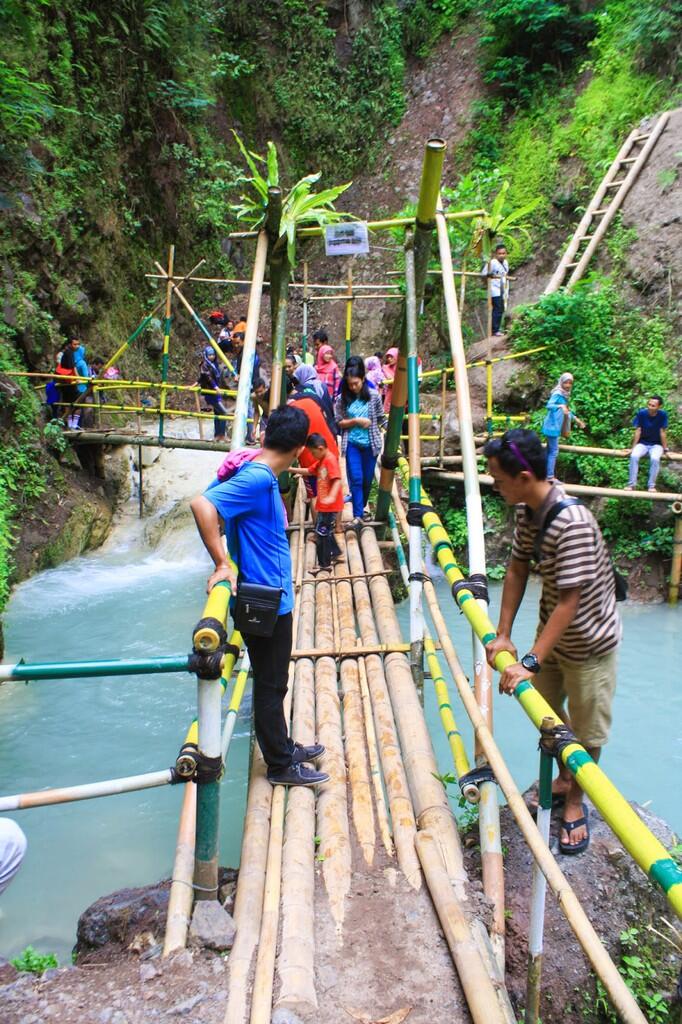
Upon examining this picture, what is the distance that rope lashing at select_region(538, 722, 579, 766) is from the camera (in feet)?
5.05

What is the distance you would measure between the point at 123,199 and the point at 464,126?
9.16 meters

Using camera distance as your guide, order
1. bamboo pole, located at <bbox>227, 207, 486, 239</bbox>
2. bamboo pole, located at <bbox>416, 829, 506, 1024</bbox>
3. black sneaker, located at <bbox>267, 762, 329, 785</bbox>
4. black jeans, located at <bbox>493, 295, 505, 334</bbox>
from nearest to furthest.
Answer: bamboo pole, located at <bbox>416, 829, 506, 1024</bbox> < black sneaker, located at <bbox>267, 762, 329, 785</bbox> < bamboo pole, located at <bbox>227, 207, 486, 239</bbox> < black jeans, located at <bbox>493, 295, 505, 334</bbox>

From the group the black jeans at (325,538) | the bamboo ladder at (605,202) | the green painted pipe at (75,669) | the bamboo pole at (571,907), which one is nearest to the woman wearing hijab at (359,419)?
the black jeans at (325,538)

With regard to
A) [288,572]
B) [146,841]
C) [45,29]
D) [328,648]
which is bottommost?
[146,841]

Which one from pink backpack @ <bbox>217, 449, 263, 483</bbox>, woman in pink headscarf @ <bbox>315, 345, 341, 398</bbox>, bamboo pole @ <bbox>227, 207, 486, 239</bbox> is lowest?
pink backpack @ <bbox>217, 449, 263, 483</bbox>

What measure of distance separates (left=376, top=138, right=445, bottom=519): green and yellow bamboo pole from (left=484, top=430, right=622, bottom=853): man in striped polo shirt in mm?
2260

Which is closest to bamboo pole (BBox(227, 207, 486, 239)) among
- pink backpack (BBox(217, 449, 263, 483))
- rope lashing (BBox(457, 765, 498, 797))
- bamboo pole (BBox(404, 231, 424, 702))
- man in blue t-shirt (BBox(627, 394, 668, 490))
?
bamboo pole (BBox(404, 231, 424, 702))

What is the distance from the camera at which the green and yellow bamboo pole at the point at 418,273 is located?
3963 millimetres

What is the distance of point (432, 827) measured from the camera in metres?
2.41

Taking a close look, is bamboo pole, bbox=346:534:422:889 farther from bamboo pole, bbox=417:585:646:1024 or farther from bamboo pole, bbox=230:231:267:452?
bamboo pole, bbox=230:231:267:452

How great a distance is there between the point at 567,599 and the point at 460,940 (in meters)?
1.06

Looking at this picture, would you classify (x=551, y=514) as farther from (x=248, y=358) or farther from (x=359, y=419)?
(x=359, y=419)

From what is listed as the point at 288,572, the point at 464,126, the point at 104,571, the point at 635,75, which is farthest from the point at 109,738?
the point at 464,126

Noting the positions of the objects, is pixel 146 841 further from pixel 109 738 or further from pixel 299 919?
pixel 299 919
